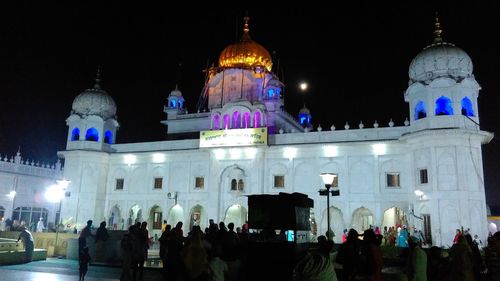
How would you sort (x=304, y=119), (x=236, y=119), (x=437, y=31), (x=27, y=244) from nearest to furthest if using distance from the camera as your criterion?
(x=27, y=244) → (x=437, y=31) → (x=236, y=119) → (x=304, y=119)

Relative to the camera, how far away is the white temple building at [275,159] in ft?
80.9

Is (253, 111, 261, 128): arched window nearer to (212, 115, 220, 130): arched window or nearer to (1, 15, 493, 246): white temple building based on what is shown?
(1, 15, 493, 246): white temple building

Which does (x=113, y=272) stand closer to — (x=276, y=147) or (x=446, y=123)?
(x=276, y=147)

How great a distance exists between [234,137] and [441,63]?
1467cm

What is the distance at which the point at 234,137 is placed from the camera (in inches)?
1201

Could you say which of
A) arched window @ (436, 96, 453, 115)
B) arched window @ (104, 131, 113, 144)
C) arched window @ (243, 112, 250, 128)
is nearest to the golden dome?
arched window @ (243, 112, 250, 128)

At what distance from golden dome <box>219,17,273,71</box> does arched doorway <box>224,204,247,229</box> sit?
13.5 m

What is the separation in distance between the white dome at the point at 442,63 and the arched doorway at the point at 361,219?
9.70 metres

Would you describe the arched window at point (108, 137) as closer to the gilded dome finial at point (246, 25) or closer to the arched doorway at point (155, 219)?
the arched doorway at point (155, 219)

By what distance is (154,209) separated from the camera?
3456 cm

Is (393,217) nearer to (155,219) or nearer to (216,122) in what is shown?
(216,122)

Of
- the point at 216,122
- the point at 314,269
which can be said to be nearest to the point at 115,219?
the point at 216,122

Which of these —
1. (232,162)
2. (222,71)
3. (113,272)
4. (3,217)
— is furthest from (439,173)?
(3,217)

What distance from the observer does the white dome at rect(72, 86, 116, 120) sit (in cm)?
3562
